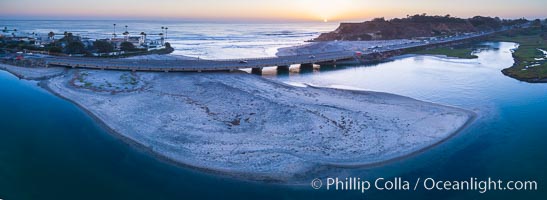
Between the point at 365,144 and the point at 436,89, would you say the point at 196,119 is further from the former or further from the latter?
the point at 436,89

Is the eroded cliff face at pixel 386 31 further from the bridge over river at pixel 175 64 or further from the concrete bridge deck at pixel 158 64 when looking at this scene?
the concrete bridge deck at pixel 158 64

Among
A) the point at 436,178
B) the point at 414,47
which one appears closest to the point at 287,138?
the point at 436,178

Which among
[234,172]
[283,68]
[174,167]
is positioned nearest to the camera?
[234,172]

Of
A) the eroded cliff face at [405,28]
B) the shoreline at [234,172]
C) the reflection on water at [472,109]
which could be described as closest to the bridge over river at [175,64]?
the reflection on water at [472,109]

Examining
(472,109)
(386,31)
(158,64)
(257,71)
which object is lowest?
(472,109)

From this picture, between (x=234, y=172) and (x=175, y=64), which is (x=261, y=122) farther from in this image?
(x=175, y=64)

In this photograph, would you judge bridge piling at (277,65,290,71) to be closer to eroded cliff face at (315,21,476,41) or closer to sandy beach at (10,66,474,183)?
sandy beach at (10,66,474,183)

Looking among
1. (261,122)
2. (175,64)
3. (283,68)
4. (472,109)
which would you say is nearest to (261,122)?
(261,122)
